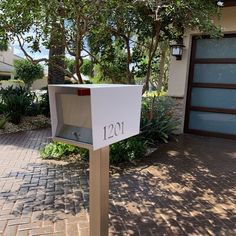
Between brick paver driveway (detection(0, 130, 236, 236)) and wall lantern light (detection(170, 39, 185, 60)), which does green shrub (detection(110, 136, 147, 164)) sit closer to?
brick paver driveway (detection(0, 130, 236, 236))

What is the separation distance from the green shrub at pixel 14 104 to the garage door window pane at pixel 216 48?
5513 millimetres

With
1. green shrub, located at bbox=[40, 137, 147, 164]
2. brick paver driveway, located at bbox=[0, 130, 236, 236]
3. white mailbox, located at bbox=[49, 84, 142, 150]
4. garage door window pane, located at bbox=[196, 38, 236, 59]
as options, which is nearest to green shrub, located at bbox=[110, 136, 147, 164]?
green shrub, located at bbox=[40, 137, 147, 164]

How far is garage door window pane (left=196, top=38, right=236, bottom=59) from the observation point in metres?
7.96

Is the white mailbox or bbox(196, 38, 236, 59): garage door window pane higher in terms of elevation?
bbox(196, 38, 236, 59): garage door window pane

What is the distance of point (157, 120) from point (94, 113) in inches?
213

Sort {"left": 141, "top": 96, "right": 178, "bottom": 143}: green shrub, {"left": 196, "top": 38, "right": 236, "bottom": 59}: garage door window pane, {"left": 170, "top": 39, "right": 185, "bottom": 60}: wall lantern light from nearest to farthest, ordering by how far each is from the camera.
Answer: {"left": 141, "top": 96, "right": 178, "bottom": 143}: green shrub
{"left": 196, "top": 38, "right": 236, "bottom": 59}: garage door window pane
{"left": 170, "top": 39, "right": 185, "bottom": 60}: wall lantern light

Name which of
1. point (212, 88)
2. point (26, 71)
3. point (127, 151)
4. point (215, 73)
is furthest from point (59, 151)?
point (26, 71)

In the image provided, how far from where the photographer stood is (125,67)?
7500 millimetres

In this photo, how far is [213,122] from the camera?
27.6 feet

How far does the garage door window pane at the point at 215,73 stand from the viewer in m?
8.05

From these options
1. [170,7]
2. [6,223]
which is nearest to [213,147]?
[170,7]

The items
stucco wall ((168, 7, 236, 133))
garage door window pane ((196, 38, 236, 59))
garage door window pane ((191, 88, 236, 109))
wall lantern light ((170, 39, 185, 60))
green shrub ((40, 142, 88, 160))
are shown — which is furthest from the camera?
stucco wall ((168, 7, 236, 133))

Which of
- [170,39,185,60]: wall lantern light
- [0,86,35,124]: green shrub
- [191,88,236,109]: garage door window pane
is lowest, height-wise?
[0,86,35,124]: green shrub

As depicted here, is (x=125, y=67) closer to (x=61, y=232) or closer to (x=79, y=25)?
(x=79, y=25)
